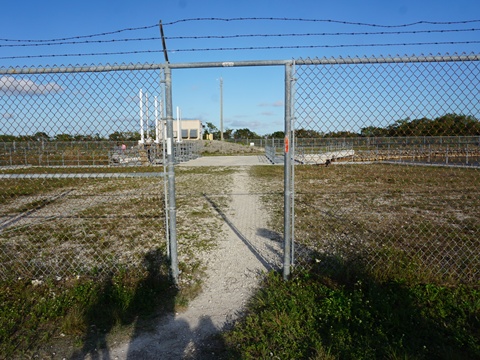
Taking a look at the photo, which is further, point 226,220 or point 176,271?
point 226,220

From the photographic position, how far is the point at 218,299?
365 cm

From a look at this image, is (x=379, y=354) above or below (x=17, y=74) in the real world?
below

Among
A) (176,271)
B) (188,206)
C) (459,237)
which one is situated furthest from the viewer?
(188,206)

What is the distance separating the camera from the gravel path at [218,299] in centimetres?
281

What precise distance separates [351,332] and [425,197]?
830 cm

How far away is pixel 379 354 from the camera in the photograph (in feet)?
8.47

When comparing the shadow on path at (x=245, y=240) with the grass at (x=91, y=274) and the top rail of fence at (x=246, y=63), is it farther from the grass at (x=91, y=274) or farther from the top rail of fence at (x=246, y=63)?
the top rail of fence at (x=246, y=63)

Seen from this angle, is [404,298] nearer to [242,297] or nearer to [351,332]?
[351,332]

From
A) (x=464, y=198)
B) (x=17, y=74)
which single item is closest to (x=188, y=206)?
(x=17, y=74)

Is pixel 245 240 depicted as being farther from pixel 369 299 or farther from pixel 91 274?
pixel 369 299

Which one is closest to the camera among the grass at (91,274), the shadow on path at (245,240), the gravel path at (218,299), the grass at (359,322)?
the grass at (359,322)

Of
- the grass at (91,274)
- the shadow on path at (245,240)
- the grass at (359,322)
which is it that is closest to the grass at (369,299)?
the grass at (359,322)

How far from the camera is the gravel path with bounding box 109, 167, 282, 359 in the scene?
281 centimetres

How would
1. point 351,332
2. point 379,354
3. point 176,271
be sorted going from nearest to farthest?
point 379,354 < point 351,332 < point 176,271
